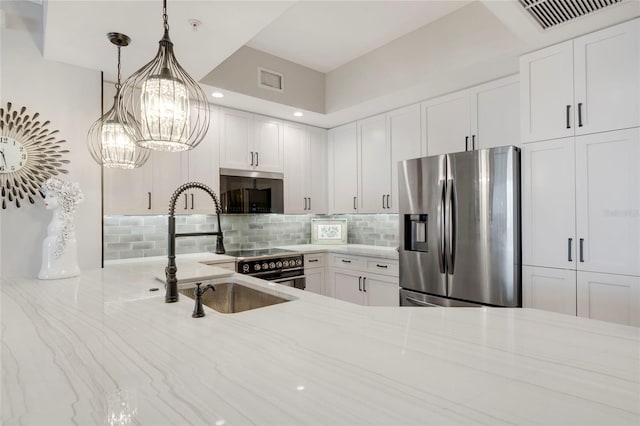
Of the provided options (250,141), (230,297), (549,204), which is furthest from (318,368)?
(250,141)

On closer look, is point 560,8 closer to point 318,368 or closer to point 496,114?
point 496,114

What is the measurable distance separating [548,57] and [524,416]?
2451mm

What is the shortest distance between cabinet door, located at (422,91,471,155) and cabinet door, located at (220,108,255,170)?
183cm

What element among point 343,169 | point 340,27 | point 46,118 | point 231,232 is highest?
point 340,27

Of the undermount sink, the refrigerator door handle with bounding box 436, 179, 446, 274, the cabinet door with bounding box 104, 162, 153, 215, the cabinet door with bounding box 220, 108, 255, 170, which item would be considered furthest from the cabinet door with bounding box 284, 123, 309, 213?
the undermount sink

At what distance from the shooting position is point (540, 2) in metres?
1.81

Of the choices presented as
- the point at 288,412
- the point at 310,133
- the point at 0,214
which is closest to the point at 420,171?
the point at 310,133

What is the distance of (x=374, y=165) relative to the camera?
385cm

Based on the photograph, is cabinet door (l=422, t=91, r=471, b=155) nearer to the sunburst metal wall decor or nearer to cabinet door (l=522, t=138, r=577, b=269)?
cabinet door (l=522, t=138, r=577, b=269)

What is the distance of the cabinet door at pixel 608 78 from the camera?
194 cm

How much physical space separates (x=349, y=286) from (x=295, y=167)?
5.01 ft

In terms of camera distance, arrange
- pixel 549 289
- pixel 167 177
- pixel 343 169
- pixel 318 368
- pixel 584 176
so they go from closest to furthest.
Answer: pixel 318 368
pixel 584 176
pixel 549 289
pixel 167 177
pixel 343 169

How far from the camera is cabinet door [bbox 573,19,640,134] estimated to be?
1.94 m

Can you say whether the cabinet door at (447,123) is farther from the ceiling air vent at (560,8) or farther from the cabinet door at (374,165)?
the ceiling air vent at (560,8)
